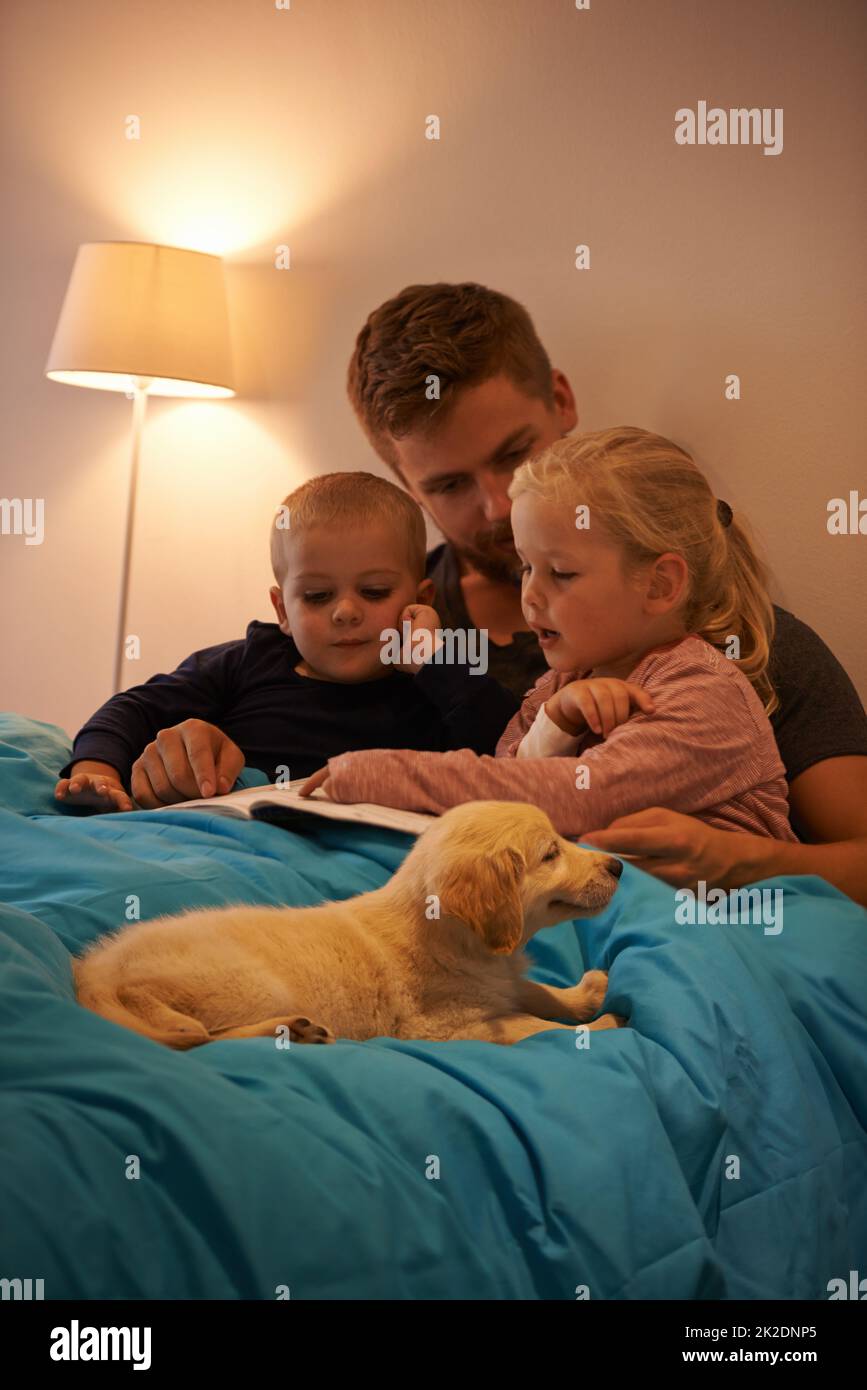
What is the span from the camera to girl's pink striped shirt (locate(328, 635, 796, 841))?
4.46ft

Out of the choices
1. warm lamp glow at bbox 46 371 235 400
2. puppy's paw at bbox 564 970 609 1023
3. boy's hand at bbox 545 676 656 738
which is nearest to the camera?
puppy's paw at bbox 564 970 609 1023

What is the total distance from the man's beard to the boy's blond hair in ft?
0.60

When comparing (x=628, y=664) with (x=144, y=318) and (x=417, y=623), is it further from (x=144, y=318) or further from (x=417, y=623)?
(x=144, y=318)

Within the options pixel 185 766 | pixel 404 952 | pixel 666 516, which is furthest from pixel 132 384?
pixel 404 952

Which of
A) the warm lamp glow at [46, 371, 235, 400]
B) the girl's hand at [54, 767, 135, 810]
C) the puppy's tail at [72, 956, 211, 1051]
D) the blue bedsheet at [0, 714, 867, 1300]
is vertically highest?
the warm lamp glow at [46, 371, 235, 400]

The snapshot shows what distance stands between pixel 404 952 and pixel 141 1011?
23 cm

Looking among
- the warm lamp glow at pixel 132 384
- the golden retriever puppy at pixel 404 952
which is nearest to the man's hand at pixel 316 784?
the golden retriever puppy at pixel 404 952

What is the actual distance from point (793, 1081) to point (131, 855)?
64cm

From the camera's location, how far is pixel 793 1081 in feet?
3.22

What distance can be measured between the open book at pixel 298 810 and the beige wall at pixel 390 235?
982 mm

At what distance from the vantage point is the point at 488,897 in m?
1.01

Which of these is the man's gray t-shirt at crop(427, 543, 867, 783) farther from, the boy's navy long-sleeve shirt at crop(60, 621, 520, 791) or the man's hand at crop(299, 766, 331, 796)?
the man's hand at crop(299, 766, 331, 796)

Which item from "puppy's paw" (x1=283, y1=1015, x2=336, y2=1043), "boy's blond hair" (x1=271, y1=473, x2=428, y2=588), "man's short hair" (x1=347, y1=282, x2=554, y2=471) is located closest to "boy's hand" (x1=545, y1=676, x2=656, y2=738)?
"boy's blond hair" (x1=271, y1=473, x2=428, y2=588)
